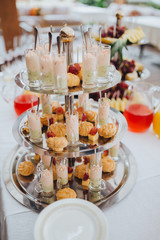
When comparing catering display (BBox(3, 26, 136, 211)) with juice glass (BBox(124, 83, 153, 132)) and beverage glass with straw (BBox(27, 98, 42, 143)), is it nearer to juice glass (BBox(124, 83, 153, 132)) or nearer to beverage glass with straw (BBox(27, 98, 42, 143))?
beverage glass with straw (BBox(27, 98, 42, 143))

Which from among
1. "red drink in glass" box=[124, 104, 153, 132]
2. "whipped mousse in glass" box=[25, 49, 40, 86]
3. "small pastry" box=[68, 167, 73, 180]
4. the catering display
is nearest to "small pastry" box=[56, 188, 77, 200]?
the catering display

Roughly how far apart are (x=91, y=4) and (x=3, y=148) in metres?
7.62

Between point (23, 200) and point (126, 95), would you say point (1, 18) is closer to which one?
point (126, 95)

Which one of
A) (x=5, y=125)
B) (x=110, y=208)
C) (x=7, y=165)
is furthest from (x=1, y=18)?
(x=110, y=208)

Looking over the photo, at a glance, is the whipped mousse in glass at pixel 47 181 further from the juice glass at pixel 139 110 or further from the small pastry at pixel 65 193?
the juice glass at pixel 139 110

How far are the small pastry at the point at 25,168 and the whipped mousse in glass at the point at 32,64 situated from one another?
389 mm

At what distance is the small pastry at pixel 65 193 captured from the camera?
2.85 feet

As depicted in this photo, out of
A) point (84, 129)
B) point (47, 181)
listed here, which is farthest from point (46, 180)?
point (84, 129)

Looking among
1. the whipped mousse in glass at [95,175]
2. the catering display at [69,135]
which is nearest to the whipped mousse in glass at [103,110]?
the catering display at [69,135]

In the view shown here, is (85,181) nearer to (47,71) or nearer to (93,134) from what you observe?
(93,134)

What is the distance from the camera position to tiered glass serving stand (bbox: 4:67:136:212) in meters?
0.84

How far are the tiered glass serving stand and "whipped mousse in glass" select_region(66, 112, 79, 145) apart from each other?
0.03 meters

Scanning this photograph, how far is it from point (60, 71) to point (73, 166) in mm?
502

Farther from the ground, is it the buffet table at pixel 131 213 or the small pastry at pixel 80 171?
the small pastry at pixel 80 171
